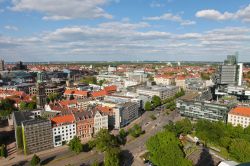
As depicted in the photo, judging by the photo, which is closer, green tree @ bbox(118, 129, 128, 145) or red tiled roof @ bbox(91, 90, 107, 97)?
green tree @ bbox(118, 129, 128, 145)

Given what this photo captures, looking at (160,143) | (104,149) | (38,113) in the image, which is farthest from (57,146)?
(160,143)

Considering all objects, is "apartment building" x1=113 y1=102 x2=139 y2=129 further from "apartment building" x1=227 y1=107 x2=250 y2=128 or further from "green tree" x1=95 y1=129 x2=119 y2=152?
"apartment building" x1=227 y1=107 x2=250 y2=128

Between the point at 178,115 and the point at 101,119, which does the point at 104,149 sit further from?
the point at 178,115

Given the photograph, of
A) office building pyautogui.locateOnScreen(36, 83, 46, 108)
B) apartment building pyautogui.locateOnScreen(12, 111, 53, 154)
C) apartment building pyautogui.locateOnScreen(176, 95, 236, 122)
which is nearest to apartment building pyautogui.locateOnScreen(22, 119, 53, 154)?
apartment building pyautogui.locateOnScreen(12, 111, 53, 154)

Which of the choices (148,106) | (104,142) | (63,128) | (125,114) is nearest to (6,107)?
(63,128)

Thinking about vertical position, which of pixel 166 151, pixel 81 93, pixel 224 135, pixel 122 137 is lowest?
pixel 122 137

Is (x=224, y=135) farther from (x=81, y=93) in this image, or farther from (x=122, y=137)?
(x=81, y=93)

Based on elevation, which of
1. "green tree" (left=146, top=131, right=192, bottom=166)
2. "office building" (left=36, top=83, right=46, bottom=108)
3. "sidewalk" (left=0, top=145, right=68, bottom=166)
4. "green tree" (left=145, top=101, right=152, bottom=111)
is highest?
"office building" (left=36, top=83, right=46, bottom=108)
